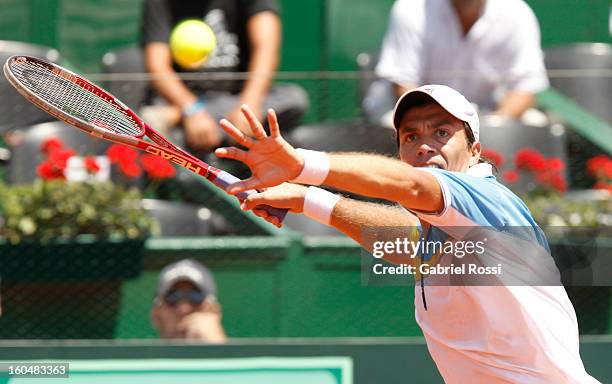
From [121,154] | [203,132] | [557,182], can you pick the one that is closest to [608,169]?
[557,182]

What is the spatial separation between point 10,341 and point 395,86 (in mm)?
2358

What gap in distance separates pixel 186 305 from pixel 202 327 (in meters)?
0.13

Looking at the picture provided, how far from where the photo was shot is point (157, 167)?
568 cm

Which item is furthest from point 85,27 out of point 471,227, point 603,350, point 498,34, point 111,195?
point 471,227

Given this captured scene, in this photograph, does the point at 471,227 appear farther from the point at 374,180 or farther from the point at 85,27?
the point at 85,27

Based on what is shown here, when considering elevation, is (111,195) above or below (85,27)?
below

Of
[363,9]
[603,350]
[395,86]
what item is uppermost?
[363,9]

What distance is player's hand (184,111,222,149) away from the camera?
5.82 meters

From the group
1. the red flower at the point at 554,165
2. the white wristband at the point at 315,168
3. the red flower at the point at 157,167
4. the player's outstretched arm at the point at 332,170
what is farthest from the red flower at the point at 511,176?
the white wristband at the point at 315,168

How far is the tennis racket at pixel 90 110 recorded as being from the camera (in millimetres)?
3445

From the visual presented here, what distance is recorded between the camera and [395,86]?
608 centimetres

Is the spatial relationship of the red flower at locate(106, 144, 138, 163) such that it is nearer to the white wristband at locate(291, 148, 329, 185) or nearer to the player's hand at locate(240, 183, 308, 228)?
the player's hand at locate(240, 183, 308, 228)

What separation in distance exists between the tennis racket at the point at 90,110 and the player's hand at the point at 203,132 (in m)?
1.65

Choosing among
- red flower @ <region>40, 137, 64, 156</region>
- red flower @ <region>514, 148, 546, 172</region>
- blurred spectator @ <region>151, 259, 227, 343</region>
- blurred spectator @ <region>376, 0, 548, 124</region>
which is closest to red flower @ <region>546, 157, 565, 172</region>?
red flower @ <region>514, 148, 546, 172</region>
